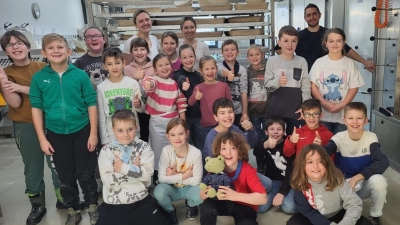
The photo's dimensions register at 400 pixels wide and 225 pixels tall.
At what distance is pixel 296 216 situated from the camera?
1.95 m

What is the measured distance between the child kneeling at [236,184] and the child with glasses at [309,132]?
403 millimetres

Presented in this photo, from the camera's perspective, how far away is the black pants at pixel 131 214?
1.99 m

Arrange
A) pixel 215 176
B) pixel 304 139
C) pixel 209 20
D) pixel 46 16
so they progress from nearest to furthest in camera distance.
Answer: pixel 215 176, pixel 304 139, pixel 209 20, pixel 46 16

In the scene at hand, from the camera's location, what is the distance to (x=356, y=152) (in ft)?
6.90

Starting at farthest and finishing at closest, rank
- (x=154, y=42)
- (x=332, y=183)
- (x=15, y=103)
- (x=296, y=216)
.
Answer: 1. (x=154, y=42)
2. (x=15, y=103)
3. (x=296, y=216)
4. (x=332, y=183)

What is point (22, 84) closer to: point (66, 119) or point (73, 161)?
point (66, 119)

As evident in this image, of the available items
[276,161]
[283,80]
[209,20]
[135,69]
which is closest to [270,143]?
[276,161]

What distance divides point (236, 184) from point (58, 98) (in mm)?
1186

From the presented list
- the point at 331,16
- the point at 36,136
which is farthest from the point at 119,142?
the point at 331,16

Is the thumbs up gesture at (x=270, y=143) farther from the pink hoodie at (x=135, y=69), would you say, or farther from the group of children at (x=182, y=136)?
the pink hoodie at (x=135, y=69)

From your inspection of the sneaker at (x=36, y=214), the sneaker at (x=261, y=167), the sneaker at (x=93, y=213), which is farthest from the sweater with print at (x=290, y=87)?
the sneaker at (x=36, y=214)

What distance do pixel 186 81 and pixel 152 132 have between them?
1.46ft

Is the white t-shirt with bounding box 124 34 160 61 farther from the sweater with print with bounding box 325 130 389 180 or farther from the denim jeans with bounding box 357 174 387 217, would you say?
the denim jeans with bounding box 357 174 387 217

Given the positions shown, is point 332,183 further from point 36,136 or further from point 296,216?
point 36,136
